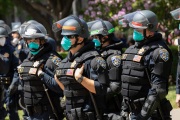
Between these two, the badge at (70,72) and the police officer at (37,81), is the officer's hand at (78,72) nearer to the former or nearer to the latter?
the badge at (70,72)

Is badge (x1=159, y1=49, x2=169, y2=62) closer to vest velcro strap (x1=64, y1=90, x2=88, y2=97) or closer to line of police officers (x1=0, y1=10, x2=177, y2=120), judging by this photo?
line of police officers (x1=0, y1=10, x2=177, y2=120)

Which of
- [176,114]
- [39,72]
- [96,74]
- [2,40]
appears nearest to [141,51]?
[96,74]

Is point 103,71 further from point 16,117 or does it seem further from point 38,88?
point 16,117

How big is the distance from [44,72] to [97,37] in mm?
1286

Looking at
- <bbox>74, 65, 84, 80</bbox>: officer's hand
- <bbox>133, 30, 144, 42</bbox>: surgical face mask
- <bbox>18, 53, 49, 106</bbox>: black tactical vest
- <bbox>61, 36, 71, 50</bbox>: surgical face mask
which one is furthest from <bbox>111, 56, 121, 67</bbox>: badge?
<bbox>74, 65, 84, 80</bbox>: officer's hand

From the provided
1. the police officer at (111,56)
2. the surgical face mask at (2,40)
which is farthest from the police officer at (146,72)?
the surgical face mask at (2,40)

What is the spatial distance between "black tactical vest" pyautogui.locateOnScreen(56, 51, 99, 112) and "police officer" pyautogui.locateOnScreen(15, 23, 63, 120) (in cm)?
80

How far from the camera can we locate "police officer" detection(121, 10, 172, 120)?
257 inches

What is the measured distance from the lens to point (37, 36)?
7.50 m

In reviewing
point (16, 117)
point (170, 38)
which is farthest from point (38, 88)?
point (170, 38)

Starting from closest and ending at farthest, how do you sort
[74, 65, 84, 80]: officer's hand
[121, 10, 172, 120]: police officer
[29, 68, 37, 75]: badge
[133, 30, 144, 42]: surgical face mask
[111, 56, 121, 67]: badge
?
1. [74, 65, 84, 80]: officer's hand
2. [121, 10, 172, 120]: police officer
3. [133, 30, 144, 42]: surgical face mask
4. [29, 68, 37, 75]: badge
5. [111, 56, 121, 67]: badge

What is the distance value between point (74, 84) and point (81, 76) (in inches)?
10.8

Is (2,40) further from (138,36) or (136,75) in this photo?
(136,75)

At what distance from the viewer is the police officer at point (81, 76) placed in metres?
6.18
